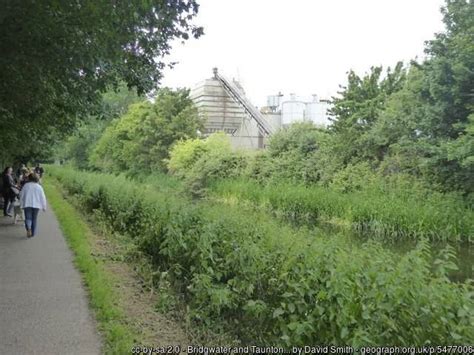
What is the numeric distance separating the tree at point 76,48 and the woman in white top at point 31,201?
1741 millimetres

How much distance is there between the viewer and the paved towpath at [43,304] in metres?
4.98

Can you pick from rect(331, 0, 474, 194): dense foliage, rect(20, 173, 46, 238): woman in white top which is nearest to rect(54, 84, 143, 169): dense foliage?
rect(331, 0, 474, 194): dense foliage

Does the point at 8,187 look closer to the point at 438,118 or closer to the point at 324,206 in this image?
the point at 324,206

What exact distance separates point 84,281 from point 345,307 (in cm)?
492

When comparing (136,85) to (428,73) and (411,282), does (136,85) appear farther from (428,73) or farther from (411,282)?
(428,73)

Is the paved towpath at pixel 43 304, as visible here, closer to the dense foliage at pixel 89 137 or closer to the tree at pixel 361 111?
the tree at pixel 361 111

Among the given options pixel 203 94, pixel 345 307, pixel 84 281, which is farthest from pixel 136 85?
pixel 203 94

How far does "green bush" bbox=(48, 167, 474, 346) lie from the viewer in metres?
3.58

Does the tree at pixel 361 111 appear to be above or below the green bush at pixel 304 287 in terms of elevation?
above

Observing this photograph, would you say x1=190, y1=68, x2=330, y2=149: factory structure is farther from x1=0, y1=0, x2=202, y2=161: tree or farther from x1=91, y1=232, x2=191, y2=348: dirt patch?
x1=91, y1=232, x2=191, y2=348: dirt patch

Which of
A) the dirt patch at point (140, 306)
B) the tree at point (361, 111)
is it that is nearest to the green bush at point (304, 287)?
the dirt patch at point (140, 306)

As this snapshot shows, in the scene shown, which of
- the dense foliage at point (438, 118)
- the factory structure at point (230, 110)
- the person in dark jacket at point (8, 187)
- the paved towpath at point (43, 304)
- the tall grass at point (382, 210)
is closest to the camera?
the paved towpath at point (43, 304)

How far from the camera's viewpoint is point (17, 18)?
6.88m

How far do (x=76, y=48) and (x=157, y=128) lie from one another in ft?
123
